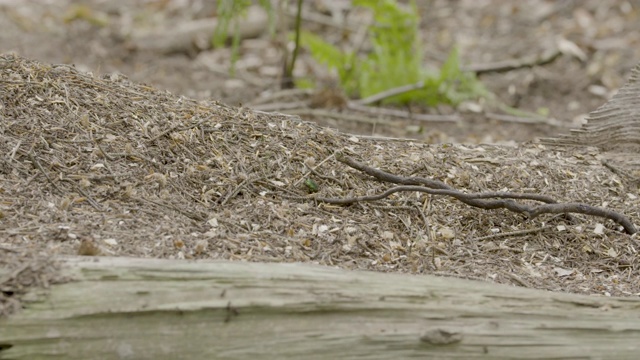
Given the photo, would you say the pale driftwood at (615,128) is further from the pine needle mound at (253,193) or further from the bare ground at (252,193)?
the pine needle mound at (253,193)

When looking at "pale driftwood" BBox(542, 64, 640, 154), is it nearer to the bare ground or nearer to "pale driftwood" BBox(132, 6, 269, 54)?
the bare ground

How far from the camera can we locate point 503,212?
3.64 m

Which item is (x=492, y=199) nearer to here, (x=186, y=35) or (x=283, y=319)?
(x=283, y=319)

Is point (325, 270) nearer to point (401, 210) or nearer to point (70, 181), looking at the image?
point (401, 210)

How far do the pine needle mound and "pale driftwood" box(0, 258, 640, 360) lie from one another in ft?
0.83

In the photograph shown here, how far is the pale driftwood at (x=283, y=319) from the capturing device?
8.36 ft

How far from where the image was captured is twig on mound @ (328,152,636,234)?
3.46 meters

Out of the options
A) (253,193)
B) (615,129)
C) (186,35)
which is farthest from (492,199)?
(186,35)

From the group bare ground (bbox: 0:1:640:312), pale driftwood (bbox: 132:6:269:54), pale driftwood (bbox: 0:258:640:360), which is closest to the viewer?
pale driftwood (bbox: 0:258:640:360)

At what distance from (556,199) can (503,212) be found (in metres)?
0.32

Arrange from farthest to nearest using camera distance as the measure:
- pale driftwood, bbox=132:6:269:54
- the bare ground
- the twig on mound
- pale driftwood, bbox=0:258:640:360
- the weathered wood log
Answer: pale driftwood, bbox=132:6:269:54, the weathered wood log, the twig on mound, the bare ground, pale driftwood, bbox=0:258:640:360

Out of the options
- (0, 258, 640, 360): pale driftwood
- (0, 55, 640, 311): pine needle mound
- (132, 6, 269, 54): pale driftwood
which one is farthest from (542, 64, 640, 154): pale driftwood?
(132, 6, 269, 54): pale driftwood

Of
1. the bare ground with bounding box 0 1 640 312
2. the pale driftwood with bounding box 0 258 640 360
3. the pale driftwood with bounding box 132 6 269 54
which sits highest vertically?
the pale driftwood with bounding box 132 6 269 54

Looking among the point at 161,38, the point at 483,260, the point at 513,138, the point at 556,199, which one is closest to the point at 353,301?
the point at 483,260
